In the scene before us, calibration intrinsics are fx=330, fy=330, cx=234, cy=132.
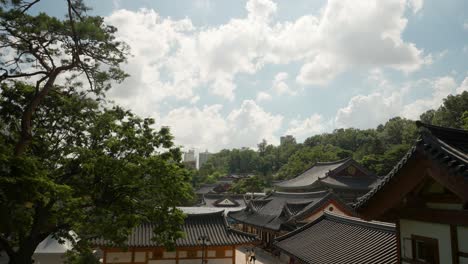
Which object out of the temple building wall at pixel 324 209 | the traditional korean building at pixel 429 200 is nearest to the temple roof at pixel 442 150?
the traditional korean building at pixel 429 200

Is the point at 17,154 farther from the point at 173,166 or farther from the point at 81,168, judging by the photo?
the point at 173,166

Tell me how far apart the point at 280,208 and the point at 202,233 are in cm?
1298

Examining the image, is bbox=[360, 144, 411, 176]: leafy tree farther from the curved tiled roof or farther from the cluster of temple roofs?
the cluster of temple roofs

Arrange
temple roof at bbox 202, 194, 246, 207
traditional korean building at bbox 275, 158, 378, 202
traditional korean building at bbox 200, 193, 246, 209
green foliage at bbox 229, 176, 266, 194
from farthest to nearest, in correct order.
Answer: green foliage at bbox 229, 176, 266, 194
temple roof at bbox 202, 194, 246, 207
traditional korean building at bbox 200, 193, 246, 209
traditional korean building at bbox 275, 158, 378, 202

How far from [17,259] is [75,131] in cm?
522

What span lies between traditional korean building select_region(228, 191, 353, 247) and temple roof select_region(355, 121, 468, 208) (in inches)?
895

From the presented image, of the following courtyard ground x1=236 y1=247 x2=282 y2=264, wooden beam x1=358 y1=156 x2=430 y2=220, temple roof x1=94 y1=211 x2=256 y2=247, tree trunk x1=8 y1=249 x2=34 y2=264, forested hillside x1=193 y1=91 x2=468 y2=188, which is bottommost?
courtyard ground x1=236 y1=247 x2=282 y2=264

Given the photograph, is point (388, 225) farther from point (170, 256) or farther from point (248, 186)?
point (248, 186)

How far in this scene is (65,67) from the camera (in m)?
12.5

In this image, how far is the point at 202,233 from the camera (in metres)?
23.4

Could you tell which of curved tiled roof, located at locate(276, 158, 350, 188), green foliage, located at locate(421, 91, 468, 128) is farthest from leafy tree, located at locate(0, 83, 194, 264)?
green foliage, located at locate(421, 91, 468, 128)

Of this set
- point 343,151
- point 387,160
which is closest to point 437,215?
point 387,160

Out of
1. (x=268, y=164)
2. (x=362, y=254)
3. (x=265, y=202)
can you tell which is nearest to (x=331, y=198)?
(x=265, y=202)

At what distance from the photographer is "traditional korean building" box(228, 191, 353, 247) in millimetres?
29094
